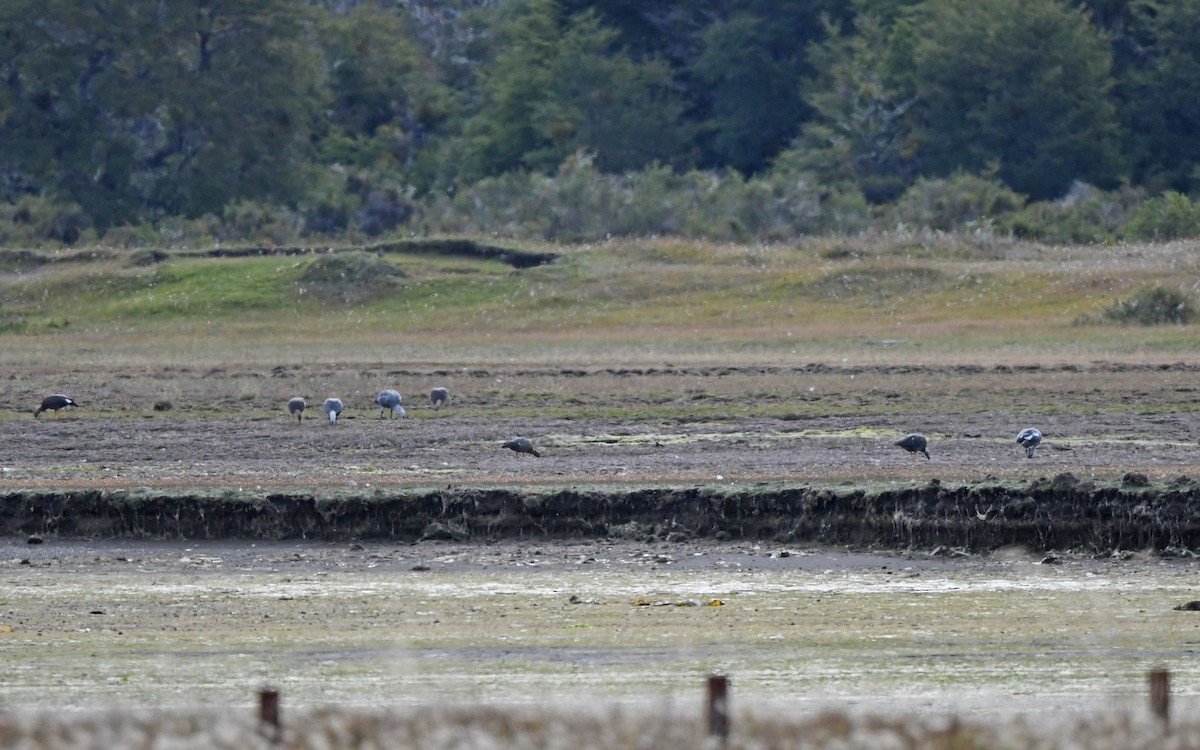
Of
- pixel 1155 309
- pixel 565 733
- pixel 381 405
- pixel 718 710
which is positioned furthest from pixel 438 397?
pixel 718 710

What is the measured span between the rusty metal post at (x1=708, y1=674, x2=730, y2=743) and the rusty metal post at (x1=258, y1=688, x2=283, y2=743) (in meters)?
1.80

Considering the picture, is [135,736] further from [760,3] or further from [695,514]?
[760,3]

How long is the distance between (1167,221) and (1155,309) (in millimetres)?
17743

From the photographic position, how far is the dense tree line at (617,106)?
2697 inches

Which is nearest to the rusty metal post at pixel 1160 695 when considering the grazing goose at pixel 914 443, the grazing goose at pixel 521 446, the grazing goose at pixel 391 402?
the grazing goose at pixel 914 443

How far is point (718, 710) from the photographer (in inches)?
318

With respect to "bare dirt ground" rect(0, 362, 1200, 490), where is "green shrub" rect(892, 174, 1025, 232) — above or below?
above

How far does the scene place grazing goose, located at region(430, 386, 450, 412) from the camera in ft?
92.8

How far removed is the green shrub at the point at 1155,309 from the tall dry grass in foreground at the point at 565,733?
31703 mm

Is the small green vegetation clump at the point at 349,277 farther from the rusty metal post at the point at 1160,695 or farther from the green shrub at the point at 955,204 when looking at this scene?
the rusty metal post at the point at 1160,695

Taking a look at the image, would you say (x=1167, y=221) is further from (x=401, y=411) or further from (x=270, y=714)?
(x=270, y=714)

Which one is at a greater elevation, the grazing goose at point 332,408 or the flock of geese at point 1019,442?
the flock of geese at point 1019,442

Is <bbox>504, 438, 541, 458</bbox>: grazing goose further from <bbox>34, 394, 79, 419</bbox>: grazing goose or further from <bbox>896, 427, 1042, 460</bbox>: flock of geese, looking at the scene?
<bbox>34, 394, 79, 419</bbox>: grazing goose

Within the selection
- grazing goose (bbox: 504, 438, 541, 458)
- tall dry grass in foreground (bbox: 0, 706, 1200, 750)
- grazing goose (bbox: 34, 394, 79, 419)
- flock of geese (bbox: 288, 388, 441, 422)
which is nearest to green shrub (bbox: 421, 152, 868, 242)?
flock of geese (bbox: 288, 388, 441, 422)
